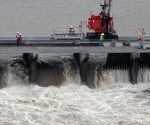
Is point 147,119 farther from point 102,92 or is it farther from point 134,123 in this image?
point 102,92

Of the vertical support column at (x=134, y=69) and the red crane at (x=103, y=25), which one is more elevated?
the red crane at (x=103, y=25)

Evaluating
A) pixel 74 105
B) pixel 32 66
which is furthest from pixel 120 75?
pixel 32 66

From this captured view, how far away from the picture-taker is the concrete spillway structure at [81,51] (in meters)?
30.2

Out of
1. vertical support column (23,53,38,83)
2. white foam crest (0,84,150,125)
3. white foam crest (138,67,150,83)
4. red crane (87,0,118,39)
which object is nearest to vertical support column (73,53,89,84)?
white foam crest (0,84,150,125)

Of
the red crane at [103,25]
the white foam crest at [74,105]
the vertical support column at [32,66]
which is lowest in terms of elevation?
the white foam crest at [74,105]

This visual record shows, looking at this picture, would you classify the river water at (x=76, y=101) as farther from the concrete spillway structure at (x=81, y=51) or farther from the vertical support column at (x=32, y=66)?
the concrete spillway structure at (x=81, y=51)

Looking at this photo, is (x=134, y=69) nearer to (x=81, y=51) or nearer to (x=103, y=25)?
(x=81, y=51)

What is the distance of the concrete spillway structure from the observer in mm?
30188

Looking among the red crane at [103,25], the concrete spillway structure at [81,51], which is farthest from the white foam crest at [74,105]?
the red crane at [103,25]

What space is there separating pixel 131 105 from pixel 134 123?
262 cm

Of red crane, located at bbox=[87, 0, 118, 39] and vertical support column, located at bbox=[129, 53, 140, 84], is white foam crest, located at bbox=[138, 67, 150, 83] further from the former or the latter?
red crane, located at bbox=[87, 0, 118, 39]

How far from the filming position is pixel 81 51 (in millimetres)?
30516

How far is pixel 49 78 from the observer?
31.4 metres

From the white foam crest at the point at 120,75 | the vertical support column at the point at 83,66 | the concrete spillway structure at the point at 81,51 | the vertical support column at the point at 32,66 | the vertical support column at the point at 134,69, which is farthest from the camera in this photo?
the white foam crest at the point at 120,75
